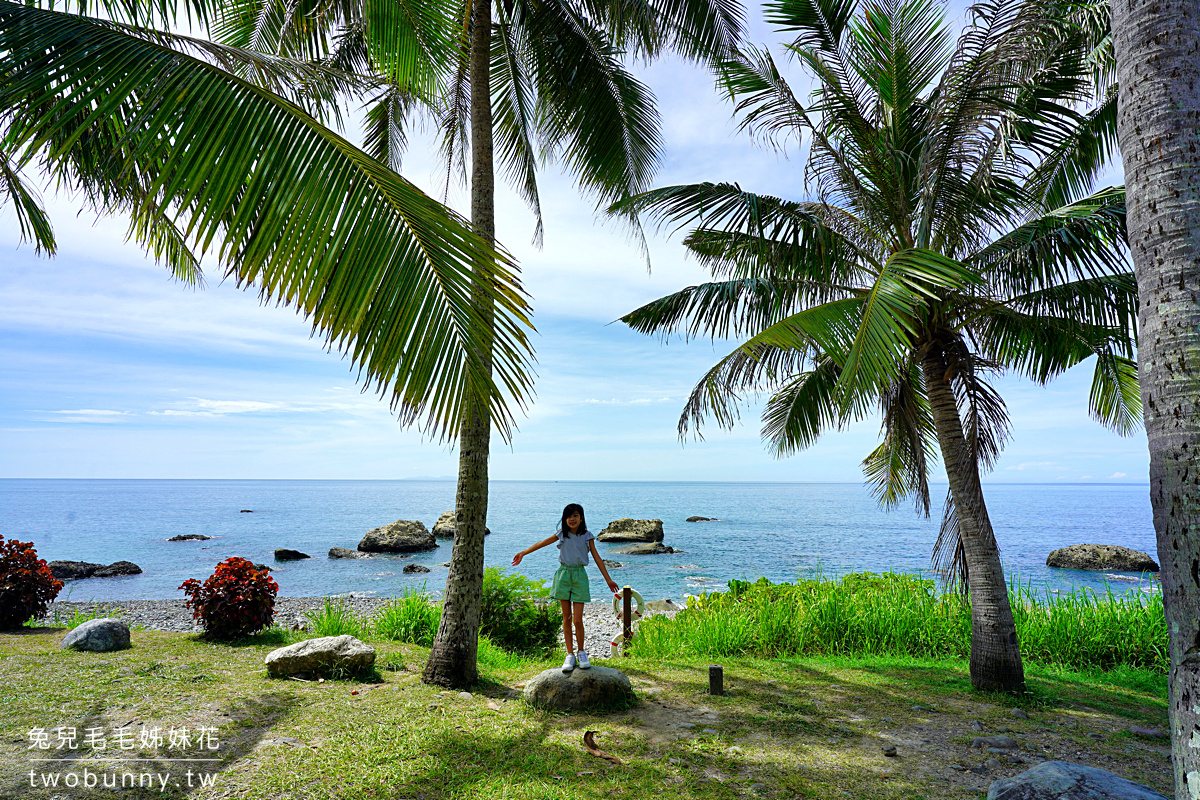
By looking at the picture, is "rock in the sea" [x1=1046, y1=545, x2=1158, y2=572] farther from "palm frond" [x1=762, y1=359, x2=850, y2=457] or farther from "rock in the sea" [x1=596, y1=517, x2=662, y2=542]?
"palm frond" [x1=762, y1=359, x2=850, y2=457]

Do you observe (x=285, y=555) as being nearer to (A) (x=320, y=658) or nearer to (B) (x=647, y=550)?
(B) (x=647, y=550)

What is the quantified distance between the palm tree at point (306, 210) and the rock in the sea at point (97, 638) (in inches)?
262

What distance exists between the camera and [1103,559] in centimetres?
3052

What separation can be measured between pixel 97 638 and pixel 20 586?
252 centimetres

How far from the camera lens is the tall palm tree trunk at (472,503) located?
6.91 m

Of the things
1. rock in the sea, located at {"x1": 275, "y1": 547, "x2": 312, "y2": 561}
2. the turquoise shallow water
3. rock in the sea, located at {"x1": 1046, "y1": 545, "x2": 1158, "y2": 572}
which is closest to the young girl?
the turquoise shallow water

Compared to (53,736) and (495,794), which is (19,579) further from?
(495,794)

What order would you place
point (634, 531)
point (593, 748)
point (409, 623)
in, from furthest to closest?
point (634, 531) → point (409, 623) → point (593, 748)

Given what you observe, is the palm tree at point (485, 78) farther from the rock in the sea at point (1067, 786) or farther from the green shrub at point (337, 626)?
the rock in the sea at point (1067, 786)

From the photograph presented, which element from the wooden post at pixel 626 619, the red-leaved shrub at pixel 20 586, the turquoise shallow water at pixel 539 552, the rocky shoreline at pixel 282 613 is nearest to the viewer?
the red-leaved shrub at pixel 20 586

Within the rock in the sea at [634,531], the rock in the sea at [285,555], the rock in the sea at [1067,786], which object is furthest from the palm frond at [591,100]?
the rock in the sea at [634,531]

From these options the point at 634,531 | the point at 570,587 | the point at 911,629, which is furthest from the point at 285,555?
the point at 911,629

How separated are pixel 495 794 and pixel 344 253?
3.78m

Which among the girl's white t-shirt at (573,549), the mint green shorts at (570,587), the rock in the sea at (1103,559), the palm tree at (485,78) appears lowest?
the rock in the sea at (1103,559)
